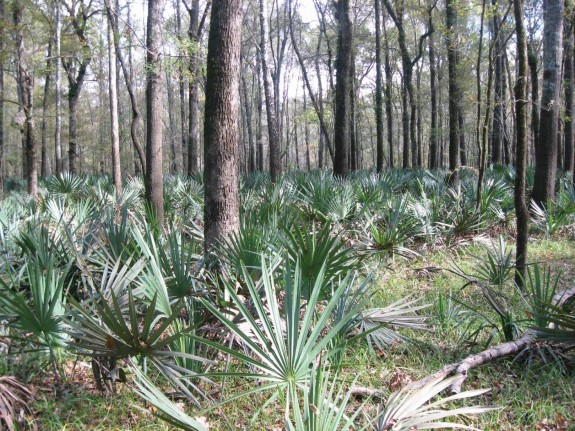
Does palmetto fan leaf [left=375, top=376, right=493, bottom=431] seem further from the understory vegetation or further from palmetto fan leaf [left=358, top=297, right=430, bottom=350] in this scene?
palmetto fan leaf [left=358, top=297, right=430, bottom=350]

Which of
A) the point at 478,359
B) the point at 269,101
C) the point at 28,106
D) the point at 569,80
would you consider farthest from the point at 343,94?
A: the point at 478,359

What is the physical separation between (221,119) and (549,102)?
782cm

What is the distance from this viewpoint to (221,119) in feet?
16.2

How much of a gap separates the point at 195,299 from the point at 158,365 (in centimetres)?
108

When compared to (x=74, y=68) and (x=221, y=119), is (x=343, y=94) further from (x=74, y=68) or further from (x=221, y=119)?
(x=74, y=68)

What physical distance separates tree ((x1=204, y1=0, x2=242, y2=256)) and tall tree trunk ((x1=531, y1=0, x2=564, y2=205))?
24.0 feet

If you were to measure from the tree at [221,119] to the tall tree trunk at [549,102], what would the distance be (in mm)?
7319

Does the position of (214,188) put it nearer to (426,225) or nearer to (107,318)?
(107,318)

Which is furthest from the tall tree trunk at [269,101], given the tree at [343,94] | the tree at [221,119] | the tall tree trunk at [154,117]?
the tree at [221,119]

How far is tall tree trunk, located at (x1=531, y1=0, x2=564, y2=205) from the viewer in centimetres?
904

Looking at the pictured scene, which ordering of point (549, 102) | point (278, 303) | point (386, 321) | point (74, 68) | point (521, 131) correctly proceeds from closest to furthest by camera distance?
point (386, 321)
point (278, 303)
point (521, 131)
point (549, 102)
point (74, 68)

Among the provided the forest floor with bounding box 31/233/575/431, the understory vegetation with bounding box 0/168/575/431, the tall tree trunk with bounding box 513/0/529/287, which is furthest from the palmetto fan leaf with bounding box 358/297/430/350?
the tall tree trunk with bounding box 513/0/529/287

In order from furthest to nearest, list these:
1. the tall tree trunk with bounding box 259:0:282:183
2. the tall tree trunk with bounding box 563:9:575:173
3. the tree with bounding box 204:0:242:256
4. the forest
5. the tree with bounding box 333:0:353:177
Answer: the tall tree trunk with bounding box 563:9:575:173 → the tall tree trunk with bounding box 259:0:282:183 → the tree with bounding box 333:0:353:177 → the tree with bounding box 204:0:242:256 → the forest

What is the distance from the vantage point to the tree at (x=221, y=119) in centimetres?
487
